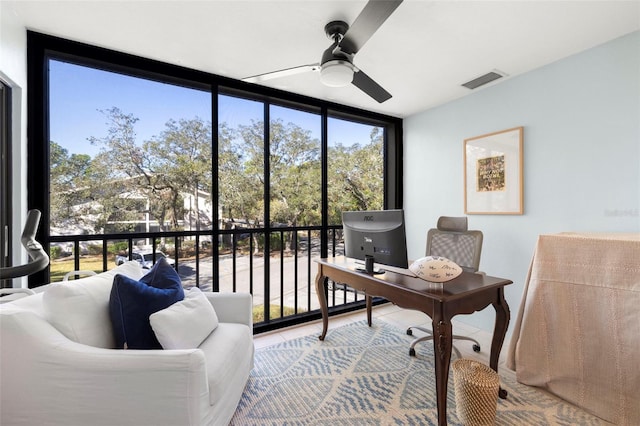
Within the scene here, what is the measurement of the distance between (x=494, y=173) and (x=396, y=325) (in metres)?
1.79

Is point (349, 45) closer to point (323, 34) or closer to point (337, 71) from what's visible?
point (337, 71)

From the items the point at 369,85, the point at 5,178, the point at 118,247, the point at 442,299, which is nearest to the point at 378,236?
the point at 442,299

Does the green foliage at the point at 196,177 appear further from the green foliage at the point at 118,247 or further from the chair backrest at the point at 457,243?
the chair backrest at the point at 457,243

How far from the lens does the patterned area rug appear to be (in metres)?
1.67

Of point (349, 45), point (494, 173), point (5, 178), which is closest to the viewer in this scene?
point (349, 45)

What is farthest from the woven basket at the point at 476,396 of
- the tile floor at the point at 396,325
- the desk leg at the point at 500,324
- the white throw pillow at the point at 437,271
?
the tile floor at the point at 396,325

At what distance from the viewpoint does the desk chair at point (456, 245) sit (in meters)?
2.45

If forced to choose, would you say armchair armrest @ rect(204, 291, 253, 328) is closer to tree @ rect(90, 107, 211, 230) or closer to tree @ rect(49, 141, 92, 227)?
tree @ rect(90, 107, 211, 230)

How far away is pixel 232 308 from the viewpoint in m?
1.96

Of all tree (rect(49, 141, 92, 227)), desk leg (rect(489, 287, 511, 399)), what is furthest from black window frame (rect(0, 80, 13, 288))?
desk leg (rect(489, 287, 511, 399))

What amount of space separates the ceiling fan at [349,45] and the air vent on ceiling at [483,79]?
1208mm

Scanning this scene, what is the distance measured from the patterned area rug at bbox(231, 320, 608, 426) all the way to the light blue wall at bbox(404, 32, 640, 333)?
1072 mm

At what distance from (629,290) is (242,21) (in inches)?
109

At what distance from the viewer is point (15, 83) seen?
1.82 meters
